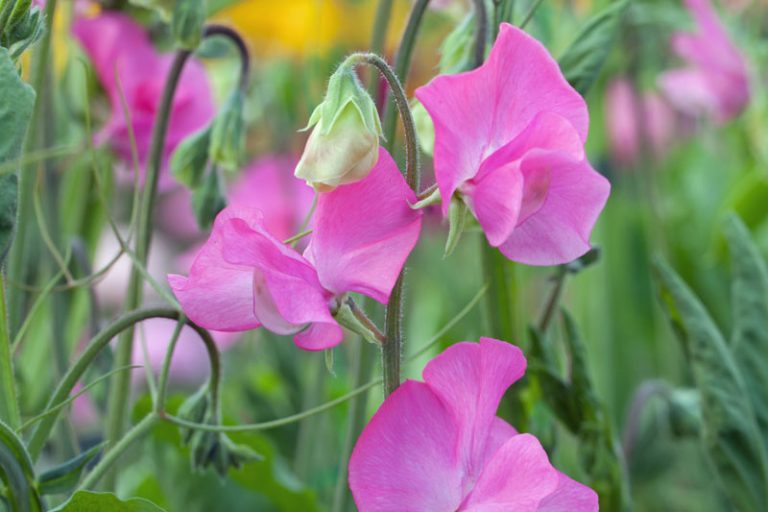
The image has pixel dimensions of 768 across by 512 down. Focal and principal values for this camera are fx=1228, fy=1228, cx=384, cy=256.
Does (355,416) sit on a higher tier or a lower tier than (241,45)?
lower

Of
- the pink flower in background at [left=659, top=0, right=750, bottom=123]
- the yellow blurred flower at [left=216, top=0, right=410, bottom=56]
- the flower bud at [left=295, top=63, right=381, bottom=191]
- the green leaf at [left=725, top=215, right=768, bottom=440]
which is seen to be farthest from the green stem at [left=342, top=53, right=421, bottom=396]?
the yellow blurred flower at [left=216, top=0, right=410, bottom=56]

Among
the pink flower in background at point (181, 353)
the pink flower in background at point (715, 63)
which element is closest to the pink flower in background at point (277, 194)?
the pink flower in background at point (181, 353)

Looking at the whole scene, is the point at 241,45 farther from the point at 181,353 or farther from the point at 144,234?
the point at 181,353

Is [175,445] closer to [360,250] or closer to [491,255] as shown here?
[491,255]

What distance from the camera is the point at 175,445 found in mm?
808

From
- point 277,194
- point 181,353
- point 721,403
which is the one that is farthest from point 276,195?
point 721,403

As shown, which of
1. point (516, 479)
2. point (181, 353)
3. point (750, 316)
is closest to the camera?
point (516, 479)

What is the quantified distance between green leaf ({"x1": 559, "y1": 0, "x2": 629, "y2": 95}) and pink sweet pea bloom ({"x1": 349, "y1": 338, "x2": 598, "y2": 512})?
0.25 m

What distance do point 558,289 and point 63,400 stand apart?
0.30 metres

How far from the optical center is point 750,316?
73 cm

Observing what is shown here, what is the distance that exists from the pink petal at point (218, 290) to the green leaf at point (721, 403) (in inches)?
12.7

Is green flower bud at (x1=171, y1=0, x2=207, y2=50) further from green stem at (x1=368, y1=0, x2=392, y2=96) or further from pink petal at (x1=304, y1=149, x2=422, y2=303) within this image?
pink petal at (x1=304, y1=149, x2=422, y2=303)

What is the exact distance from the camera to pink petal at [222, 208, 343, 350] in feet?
1.32

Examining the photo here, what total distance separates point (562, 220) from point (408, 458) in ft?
0.32
